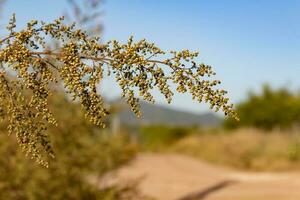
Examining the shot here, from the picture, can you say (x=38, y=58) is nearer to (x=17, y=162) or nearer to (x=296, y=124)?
(x=17, y=162)

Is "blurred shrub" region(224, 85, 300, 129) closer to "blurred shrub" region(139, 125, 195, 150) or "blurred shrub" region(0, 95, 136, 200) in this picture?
"blurred shrub" region(139, 125, 195, 150)

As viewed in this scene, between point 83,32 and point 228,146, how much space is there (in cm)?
2633

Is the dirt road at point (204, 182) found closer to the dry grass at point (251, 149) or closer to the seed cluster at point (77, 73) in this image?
the dry grass at point (251, 149)

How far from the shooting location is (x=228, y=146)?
96.9ft

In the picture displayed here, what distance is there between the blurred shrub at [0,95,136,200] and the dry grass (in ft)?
48.9

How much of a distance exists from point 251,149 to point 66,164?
18613 millimetres

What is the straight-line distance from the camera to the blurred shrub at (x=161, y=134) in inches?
1553

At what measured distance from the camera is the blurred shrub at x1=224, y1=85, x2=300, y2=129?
33.8 meters

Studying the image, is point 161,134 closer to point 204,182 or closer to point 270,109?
point 270,109

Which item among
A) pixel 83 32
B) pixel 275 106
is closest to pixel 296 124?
pixel 275 106

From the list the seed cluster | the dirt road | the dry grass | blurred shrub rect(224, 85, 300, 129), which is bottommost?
the seed cluster

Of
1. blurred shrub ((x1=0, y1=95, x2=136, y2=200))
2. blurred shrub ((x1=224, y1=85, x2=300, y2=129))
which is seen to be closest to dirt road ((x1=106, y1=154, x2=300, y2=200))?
blurred shrub ((x1=0, y1=95, x2=136, y2=200))

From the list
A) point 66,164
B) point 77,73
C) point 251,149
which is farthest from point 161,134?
point 77,73

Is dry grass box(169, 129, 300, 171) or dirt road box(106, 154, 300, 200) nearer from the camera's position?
dirt road box(106, 154, 300, 200)
